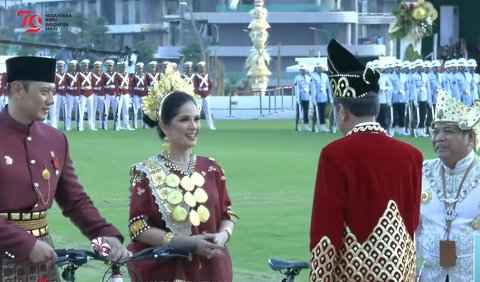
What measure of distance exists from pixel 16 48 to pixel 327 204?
64881 mm

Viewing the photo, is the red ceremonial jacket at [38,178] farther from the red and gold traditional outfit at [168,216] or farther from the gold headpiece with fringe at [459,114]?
the gold headpiece with fringe at [459,114]

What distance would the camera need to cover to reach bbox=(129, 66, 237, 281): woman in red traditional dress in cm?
634

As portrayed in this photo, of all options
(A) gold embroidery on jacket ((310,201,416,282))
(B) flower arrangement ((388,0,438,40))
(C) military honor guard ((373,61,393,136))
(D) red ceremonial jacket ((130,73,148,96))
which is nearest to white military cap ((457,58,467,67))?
(C) military honor guard ((373,61,393,136))

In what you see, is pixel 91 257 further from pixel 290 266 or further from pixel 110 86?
pixel 110 86

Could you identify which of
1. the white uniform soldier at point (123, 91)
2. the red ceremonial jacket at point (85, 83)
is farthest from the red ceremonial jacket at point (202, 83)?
the red ceremonial jacket at point (85, 83)

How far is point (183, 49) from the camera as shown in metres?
67.8

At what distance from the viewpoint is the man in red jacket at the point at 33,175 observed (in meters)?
5.84

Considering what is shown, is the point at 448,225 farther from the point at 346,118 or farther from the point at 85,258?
the point at 85,258

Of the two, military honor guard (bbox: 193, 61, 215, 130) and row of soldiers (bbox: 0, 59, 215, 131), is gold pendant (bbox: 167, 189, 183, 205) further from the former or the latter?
row of soldiers (bbox: 0, 59, 215, 131)

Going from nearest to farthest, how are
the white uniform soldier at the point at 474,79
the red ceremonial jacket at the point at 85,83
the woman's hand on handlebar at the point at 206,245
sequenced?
the woman's hand on handlebar at the point at 206,245 → the white uniform soldier at the point at 474,79 → the red ceremonial jacket at the point at 85,83

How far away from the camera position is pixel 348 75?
601 centimetres

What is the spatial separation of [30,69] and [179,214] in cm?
98

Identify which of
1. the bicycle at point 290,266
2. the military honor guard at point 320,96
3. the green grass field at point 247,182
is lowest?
the green grass field at point 247,182

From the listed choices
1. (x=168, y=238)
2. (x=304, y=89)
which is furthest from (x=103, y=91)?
(x=168, y=238)
